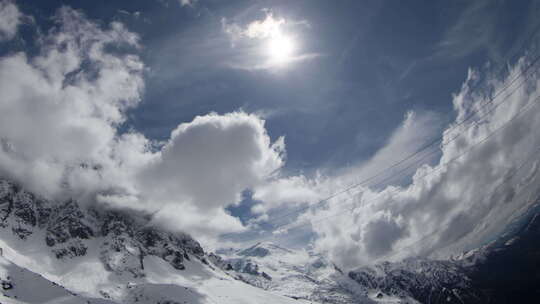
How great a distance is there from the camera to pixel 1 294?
108m

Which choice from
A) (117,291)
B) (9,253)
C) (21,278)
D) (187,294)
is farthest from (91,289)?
(21,278)

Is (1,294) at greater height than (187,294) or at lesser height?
lesser

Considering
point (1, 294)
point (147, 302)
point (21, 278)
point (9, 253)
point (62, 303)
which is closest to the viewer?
point (1, 294)

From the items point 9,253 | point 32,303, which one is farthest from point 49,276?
point 32,303

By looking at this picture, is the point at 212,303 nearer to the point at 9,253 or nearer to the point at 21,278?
the point at 21,278

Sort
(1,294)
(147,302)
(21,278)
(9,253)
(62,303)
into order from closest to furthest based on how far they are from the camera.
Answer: (1,294) → (62,303) → (21,278) → (147,302) → (9,253)

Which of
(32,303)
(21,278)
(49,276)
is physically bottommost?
(32,303)

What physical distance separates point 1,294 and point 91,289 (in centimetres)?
9480

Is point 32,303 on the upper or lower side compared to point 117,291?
lower

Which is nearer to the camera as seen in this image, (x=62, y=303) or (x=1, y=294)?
(x=1, y=294)

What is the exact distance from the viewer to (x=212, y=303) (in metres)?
193

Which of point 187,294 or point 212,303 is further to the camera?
point 212,303

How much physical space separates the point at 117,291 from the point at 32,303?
286 feet

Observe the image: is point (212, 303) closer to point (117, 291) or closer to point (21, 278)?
point (117, 291)
